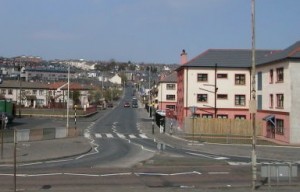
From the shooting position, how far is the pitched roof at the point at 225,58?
68.9m

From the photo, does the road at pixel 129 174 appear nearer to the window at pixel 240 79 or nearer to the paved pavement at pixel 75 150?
the paved pavement at pixel 75 150

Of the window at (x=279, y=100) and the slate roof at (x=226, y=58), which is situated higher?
the slate roof at (x=226, y=58)

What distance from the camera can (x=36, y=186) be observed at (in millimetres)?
A: 21141

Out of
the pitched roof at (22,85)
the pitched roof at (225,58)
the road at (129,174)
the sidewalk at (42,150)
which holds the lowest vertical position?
the road at (129,174)

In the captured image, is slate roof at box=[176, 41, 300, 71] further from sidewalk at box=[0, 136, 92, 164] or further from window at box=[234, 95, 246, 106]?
sidewalk at box=[0, 136, 92, 164]

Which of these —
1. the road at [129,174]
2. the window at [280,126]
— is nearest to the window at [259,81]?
the window at [280,126]

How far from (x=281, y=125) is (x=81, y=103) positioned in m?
93.9

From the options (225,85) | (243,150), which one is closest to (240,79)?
(225,85)

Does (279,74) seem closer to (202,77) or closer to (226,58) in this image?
(202,77)

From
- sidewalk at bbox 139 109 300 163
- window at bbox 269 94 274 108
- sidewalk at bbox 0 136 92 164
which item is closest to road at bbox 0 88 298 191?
sidewalk at bbox 0 136 92 164

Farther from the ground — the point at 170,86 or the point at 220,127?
the point at 170,86

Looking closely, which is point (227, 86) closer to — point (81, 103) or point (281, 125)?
point (281, 125)

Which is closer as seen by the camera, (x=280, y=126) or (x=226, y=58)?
(x=280, y=126)

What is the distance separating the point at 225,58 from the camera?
70500 millimetres
